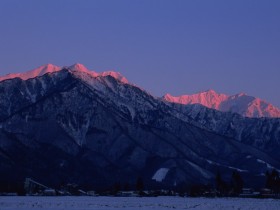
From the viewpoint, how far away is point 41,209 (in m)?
Answer: 199

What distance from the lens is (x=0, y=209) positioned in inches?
7520

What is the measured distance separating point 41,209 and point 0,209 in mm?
12188

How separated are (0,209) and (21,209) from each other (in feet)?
19.0

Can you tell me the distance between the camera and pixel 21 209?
19412cm

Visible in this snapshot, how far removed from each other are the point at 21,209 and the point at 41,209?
21.2 ft
